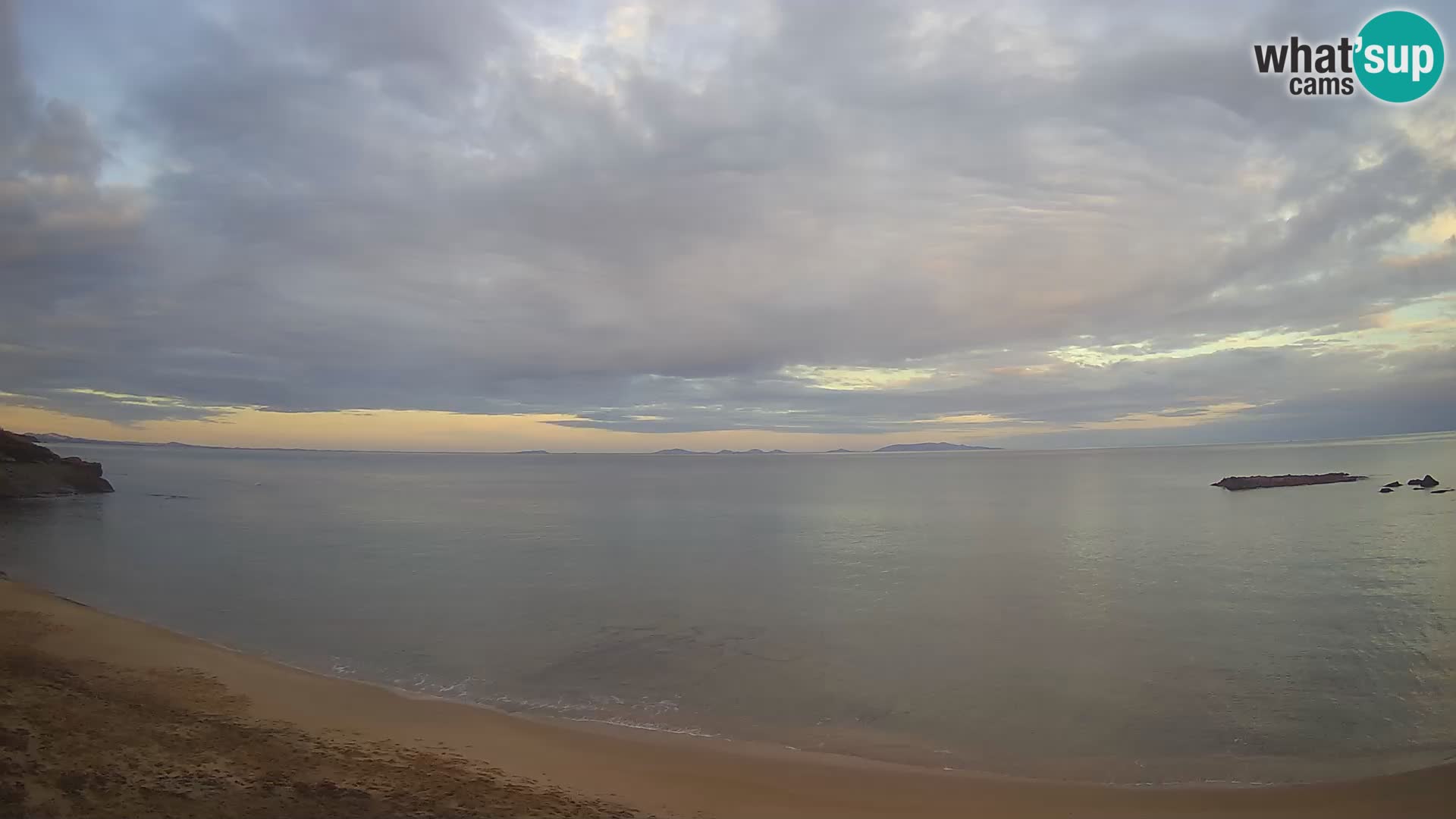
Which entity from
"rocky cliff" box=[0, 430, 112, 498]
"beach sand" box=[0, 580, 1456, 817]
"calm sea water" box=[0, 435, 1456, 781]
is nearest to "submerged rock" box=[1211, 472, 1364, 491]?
"calm sea water" box=[0, 435, 1456, 781]

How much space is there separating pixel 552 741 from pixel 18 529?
5056 centimetres

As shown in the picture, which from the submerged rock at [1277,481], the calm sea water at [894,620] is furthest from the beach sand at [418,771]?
the submerged rock at [1277,481]

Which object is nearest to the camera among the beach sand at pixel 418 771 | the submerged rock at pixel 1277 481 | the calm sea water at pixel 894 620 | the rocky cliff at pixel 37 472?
the beach sand at pixel 418 771

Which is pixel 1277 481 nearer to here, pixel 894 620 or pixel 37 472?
pixel 894 620

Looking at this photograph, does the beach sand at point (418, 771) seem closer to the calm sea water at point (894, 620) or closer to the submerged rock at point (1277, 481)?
the calm sea water at point (894, 620)

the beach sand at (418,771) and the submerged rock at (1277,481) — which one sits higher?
the submerged rock at (1277,481)

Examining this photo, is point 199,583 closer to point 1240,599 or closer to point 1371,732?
point 1371,732

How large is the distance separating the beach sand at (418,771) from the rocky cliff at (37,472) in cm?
6417

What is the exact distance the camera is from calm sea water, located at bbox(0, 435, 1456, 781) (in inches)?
538

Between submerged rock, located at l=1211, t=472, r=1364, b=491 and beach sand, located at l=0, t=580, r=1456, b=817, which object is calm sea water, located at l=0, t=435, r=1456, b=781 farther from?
submerged rock, located at l=1211, t=472, r=1364, b=491

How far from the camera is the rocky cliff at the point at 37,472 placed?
5953 cm

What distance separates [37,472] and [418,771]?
7952 cm

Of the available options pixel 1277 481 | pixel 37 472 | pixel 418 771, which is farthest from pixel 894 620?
pixel 37 472

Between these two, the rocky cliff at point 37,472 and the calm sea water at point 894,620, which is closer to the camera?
the calm sea water at point 894,620
